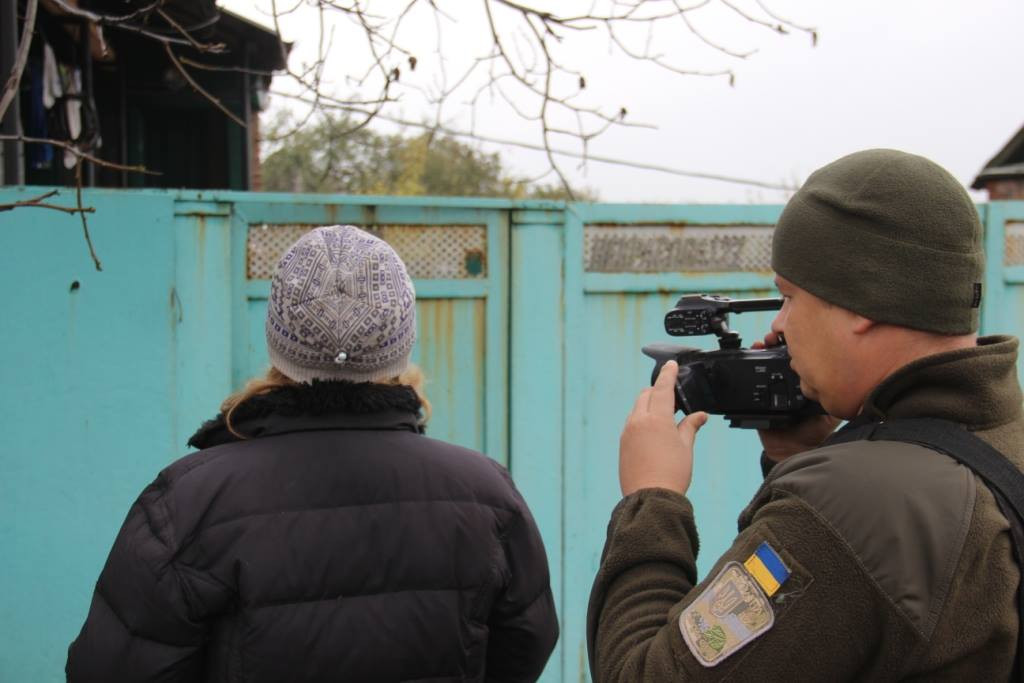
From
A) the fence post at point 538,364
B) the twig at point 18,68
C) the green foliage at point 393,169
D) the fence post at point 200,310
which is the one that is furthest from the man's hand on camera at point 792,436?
the green foliage at point 393,169

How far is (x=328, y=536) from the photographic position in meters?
1.56

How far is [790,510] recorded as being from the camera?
113 centimetres

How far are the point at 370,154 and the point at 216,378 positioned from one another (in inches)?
709

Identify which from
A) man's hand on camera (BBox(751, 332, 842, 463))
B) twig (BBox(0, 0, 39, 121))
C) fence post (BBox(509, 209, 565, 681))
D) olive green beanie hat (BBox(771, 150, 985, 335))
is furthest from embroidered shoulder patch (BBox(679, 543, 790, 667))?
fence post (BBox(509, 209, 565, 681))

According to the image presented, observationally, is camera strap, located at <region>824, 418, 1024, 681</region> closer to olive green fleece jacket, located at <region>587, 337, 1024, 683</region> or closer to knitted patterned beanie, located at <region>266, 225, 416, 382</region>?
olive green fleece jacket, located at <region>587, 337, 1024, 683</region>

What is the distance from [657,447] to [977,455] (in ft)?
1.38

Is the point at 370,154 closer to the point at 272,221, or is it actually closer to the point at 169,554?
the point at 272,221

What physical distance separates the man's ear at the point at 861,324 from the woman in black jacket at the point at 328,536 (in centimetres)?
68

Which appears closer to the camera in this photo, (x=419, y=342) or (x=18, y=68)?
(x=18, y=68)

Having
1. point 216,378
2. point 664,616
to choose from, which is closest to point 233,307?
point 216,378

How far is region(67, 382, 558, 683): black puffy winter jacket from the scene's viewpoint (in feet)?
4.91

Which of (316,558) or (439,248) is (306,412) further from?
(439,248)

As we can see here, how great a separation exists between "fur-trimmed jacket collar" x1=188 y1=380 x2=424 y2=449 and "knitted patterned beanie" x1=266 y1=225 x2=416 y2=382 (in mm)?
28

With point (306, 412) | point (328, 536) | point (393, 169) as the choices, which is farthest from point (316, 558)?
point (393, 169)
